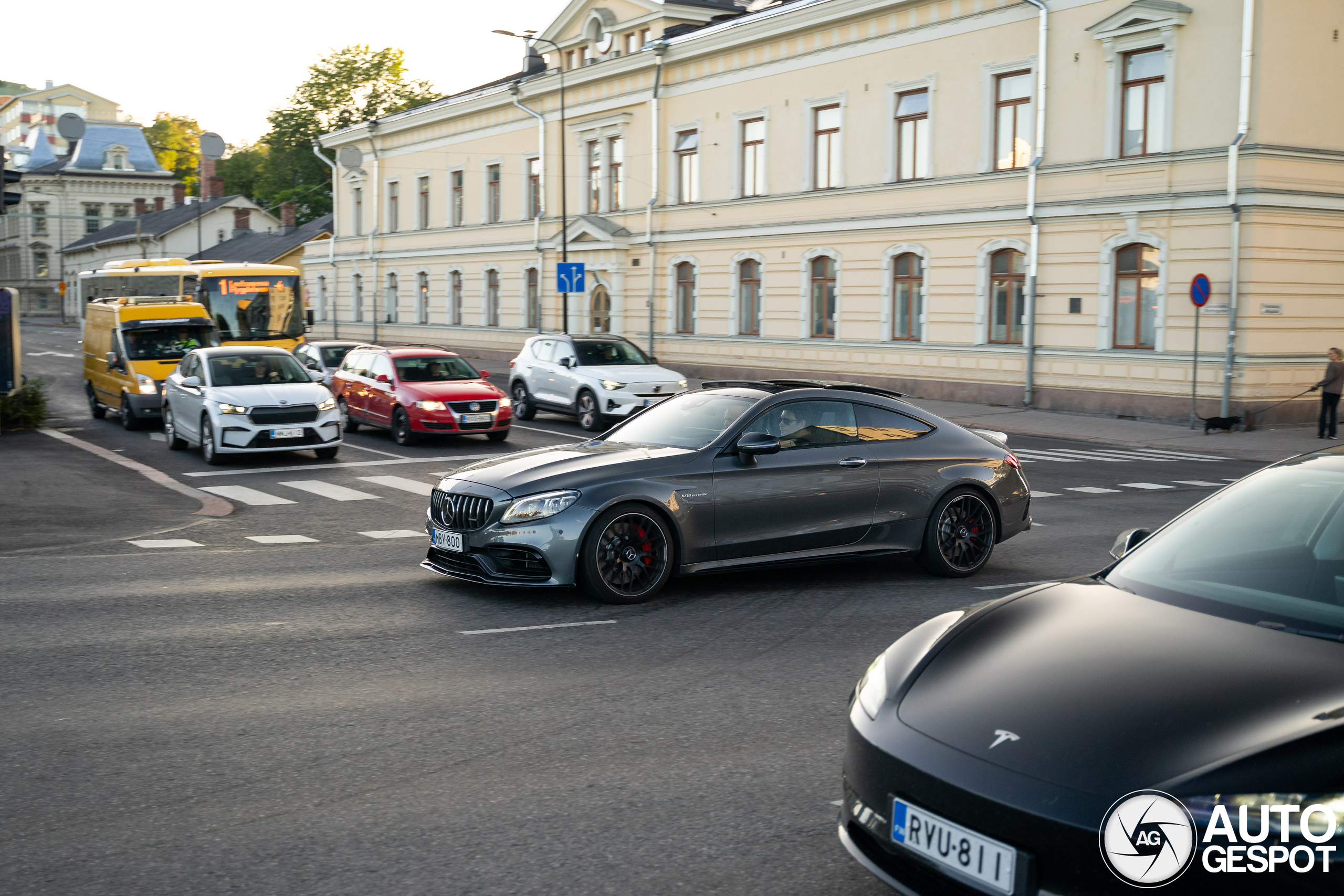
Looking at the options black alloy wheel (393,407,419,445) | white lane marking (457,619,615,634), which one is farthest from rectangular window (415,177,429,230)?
white lane marking (457,619,615,634)

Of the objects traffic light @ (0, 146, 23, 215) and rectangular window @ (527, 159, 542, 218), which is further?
rectangular window @ (527, 159, 542, 218)

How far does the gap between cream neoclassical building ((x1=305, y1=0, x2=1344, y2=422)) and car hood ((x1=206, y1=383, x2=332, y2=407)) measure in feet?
55.3

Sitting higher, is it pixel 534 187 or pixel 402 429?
pixel 534 187

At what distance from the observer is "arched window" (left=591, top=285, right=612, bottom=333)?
4216 cm

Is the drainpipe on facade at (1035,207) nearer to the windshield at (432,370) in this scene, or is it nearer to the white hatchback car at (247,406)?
the windshield at (432,370)

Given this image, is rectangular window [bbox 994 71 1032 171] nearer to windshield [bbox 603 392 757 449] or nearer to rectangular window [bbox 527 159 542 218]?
rectangular window [bbox 527 159 542 218]

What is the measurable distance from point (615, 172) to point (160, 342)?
21863 mm

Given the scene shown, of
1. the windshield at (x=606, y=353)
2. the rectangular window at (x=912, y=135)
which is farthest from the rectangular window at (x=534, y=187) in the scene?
the windshield at (x=606, y=353)

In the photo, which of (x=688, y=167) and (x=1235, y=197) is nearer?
(x=1235, y=197)

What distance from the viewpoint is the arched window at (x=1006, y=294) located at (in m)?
29.0

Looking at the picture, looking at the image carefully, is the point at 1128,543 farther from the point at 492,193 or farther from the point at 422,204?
the point at 422,204

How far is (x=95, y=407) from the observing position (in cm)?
2511

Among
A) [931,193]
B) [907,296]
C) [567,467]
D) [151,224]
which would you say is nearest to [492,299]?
[907,296]

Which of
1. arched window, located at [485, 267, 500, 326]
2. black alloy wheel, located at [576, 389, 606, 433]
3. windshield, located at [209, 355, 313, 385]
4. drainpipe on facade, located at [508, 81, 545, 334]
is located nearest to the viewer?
windshield, located at [209, 355, 313, 385]
